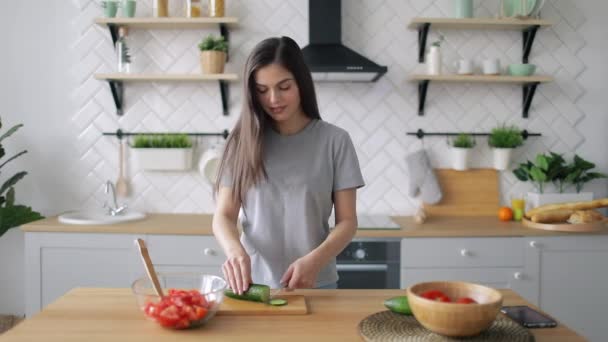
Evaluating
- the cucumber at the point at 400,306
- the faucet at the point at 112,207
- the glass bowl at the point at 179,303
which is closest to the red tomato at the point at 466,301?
the cucumber at the point at 400,306

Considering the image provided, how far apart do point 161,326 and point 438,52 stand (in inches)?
91.8

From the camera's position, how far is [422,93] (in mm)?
3236

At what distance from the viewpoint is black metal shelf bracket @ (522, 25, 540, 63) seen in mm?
3205

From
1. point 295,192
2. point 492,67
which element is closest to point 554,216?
point 492,67

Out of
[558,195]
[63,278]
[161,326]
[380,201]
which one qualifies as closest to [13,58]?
[63,278]

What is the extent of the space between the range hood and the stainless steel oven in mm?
849

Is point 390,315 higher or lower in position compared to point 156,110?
lower

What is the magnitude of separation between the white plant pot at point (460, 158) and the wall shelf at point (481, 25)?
21.5 inches

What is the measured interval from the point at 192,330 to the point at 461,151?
7.44ft

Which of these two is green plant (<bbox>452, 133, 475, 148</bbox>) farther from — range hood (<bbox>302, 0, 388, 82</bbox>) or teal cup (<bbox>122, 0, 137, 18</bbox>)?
teal cup (<bbox>122, 0, 137, 18</bbox>)

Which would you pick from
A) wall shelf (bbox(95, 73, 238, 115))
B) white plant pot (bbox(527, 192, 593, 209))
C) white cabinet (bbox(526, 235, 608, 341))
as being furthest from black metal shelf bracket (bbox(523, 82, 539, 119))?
wall shelf (bbox(95, 73, 238, 115))

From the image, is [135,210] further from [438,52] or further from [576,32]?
[576,32]

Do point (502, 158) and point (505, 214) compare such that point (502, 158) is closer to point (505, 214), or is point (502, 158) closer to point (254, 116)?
point (505, 214)

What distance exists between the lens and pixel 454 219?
322 centimetres
